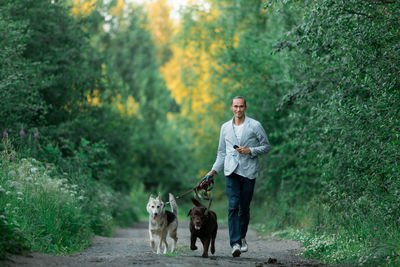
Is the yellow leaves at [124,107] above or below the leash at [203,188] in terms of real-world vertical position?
above

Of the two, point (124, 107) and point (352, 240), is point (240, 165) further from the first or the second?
point (124, 107)

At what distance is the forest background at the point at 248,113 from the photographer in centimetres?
894

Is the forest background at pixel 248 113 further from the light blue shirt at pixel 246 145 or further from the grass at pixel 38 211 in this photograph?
the light blue shirt at pixel 246 145

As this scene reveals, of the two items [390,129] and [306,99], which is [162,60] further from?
[390,129]

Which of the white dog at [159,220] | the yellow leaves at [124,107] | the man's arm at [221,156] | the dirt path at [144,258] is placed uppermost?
the yellow leaves at [124,107]

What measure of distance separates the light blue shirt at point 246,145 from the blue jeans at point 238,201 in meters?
0.14

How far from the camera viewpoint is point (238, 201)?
9.12 metres

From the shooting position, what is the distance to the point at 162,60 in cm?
5378

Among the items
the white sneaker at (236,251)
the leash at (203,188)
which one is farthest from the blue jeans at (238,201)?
the leash at (203,188)

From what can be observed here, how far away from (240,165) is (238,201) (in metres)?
0.60

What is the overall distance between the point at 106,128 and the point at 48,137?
3.58m

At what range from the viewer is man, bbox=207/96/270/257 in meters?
9.03

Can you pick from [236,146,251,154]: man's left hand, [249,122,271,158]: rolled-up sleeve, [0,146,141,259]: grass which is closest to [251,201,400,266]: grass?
[249,122,271,158]: rolled-up sleeve

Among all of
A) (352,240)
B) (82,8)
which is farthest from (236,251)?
(82,8)
